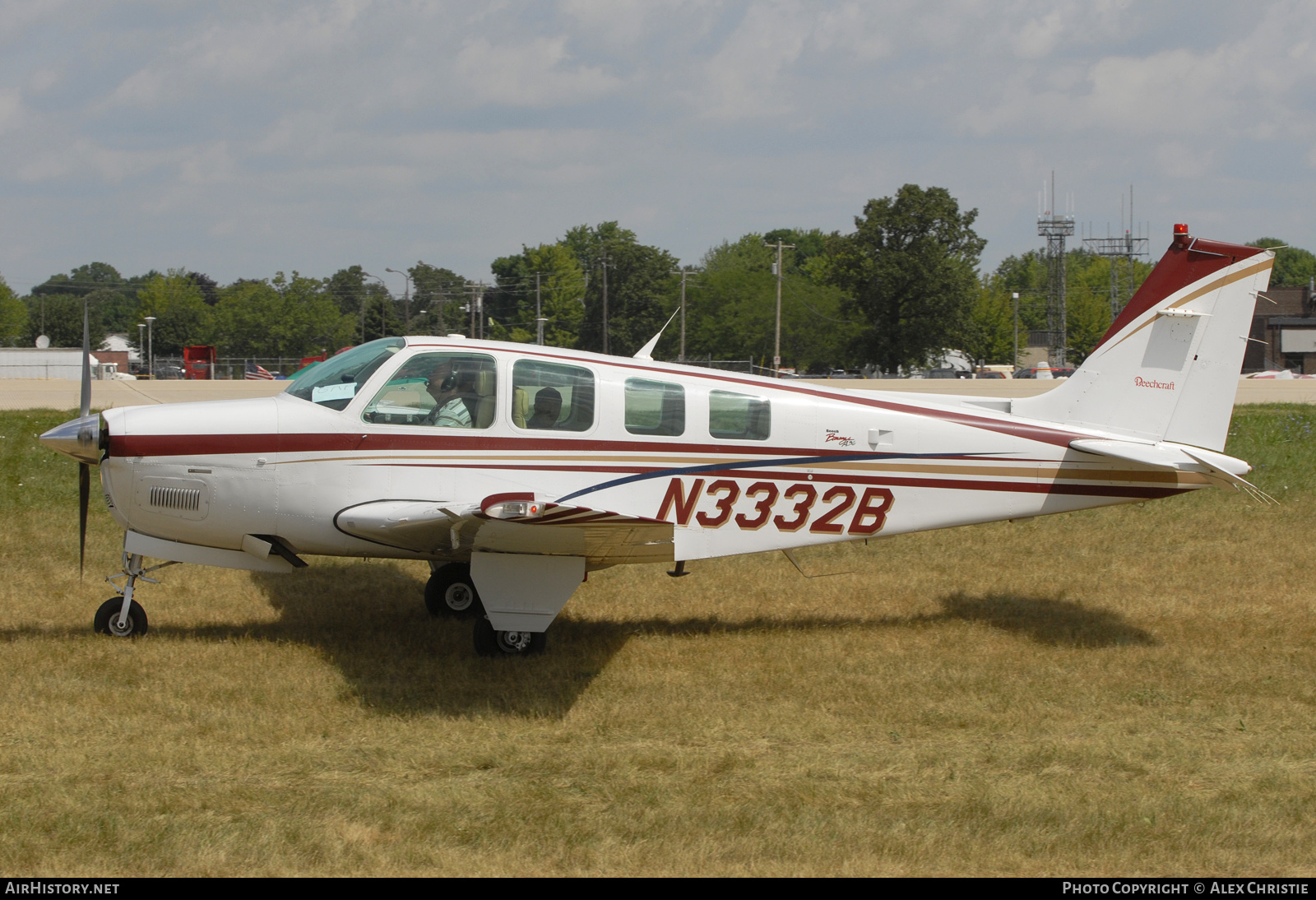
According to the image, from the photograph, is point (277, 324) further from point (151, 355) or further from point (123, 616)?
point (123, 616)

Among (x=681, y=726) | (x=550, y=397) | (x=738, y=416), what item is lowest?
(x=681, y=726)

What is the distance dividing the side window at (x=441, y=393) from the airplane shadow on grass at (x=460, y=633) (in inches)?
67.7

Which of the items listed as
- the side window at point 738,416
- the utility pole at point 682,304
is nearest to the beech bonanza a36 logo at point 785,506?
the side window at point 738,416

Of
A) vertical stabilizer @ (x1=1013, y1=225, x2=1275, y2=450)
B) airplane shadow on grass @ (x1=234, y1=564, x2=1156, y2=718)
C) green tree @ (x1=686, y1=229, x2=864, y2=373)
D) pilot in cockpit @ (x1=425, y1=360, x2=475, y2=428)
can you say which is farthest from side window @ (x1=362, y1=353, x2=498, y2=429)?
green tree @ (x1=686, y1=229, x2=864, y2=373)

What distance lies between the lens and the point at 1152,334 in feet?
27.3

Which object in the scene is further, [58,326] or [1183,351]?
[58,326]

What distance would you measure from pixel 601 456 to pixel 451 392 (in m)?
1.12

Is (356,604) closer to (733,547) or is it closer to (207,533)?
(207,533)

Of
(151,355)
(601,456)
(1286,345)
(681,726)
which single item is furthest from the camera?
(1286,345)

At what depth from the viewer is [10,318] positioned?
9638 centimetres

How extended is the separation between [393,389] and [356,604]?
2743 millimetres

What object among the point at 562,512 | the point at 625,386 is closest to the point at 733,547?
the point at 625,386

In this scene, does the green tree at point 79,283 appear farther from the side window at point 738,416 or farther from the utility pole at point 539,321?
the side window at point 738,416

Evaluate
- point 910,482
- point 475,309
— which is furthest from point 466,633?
point 475,309
